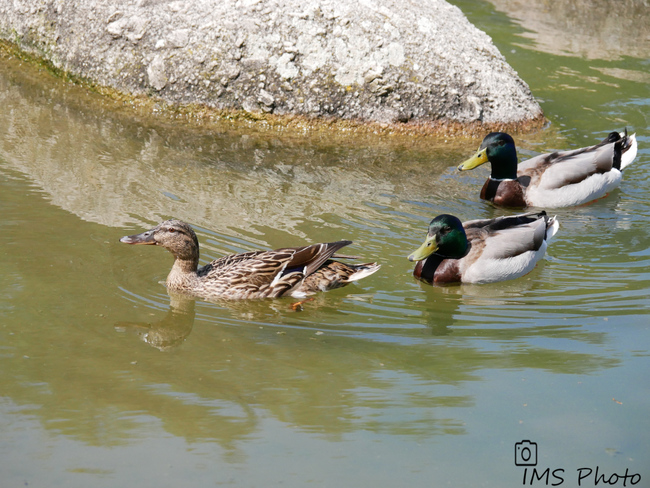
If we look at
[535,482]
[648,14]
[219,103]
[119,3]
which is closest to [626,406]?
[535,482]

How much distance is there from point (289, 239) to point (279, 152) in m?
2.64

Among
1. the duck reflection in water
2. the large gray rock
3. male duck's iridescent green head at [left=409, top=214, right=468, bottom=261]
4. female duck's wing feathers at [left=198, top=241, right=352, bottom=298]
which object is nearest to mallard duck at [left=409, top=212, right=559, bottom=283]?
male duck's iridescent green head at [left=409, top=214, right=468, bottom=261]

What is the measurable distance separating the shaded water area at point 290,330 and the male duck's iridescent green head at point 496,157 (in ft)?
1.30

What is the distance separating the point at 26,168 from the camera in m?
8.77

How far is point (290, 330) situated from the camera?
20.2 feet

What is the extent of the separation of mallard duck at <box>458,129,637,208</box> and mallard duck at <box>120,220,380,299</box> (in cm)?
306

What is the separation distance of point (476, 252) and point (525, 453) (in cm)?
324

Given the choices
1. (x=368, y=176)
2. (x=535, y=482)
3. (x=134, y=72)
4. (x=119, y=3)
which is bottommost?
(x=535, y=482)

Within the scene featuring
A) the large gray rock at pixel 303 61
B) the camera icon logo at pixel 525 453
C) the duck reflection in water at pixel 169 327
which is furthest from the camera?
the large gray rock at pixel 303 61

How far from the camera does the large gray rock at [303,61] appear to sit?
10.8 m

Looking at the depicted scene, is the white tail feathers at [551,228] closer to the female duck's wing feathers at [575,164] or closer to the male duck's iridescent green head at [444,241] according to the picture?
the male duck's iridescent green head at [444,241]

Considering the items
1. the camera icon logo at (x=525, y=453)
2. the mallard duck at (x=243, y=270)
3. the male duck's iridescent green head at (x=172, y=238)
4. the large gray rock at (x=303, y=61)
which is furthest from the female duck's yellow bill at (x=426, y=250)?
the large gray rock at (x=303, y=61)

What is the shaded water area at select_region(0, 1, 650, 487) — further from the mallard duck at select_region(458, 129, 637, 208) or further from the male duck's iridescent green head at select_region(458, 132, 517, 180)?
the male duck's iridescent green head at select_region(458, 132, 517, 180)

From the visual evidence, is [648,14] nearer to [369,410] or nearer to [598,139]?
[598,139]
